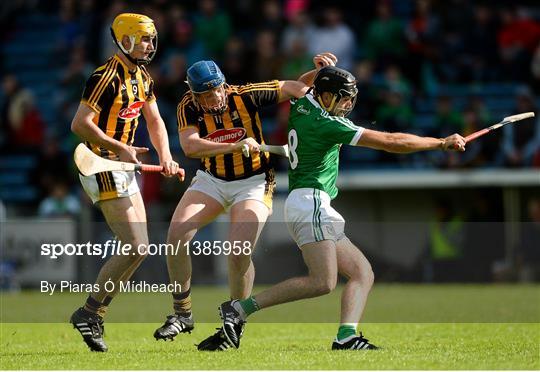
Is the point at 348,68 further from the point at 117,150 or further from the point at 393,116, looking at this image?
the point at 117,150

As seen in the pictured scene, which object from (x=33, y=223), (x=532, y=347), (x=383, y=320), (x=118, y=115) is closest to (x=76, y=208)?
(x=33, y=223)

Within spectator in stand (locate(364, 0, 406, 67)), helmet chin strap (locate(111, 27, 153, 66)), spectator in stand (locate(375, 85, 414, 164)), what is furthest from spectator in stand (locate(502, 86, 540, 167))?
helmet chin strap (locate(111, 27, 153, 66))

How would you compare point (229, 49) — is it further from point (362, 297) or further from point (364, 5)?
point (362, 297)

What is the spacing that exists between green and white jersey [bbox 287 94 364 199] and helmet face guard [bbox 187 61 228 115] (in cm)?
54

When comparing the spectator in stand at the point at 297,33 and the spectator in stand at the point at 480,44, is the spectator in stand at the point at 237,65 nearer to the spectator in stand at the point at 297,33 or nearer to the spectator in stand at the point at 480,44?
the spectator in stand at the point at 297,33

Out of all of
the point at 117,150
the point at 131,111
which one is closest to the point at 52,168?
the point at 131,111

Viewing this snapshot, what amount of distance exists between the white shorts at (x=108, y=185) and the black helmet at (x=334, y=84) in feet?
5.00

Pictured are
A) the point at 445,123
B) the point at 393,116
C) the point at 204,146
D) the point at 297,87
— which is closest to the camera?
the point at 204,146

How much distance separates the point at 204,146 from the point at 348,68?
983 centimetres

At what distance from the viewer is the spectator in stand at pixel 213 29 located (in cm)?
1952

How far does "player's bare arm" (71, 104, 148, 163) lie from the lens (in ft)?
28.4

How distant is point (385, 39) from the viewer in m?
18.7

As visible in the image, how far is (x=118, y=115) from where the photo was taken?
8.91m

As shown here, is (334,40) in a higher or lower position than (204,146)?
lower
